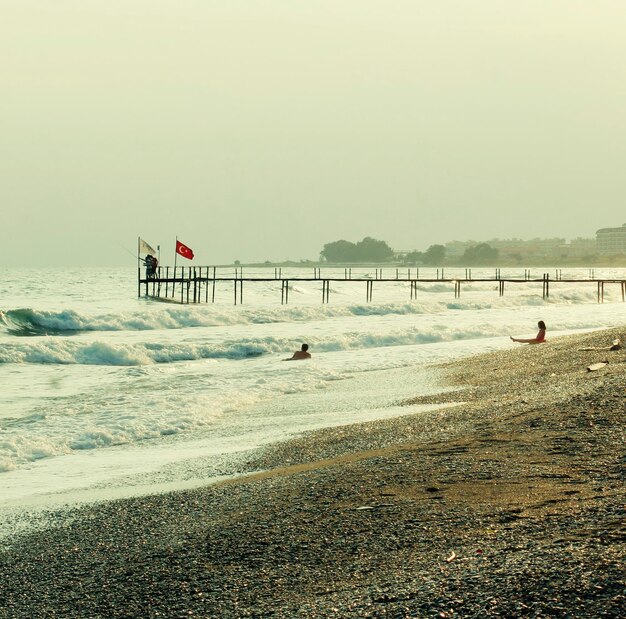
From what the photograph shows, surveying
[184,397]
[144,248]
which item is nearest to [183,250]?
[144,248]

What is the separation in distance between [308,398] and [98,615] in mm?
9584

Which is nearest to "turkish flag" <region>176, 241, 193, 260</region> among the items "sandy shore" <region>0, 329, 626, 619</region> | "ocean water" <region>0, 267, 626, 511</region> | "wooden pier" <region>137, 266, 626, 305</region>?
"wooden pier" <region>137, 266, 626, 305</region>

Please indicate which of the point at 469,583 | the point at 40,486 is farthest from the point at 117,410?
the point at 469,583

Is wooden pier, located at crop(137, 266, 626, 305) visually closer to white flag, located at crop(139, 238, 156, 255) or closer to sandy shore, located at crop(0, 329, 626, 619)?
white flag, located at crop(139, 238, 156, 255)

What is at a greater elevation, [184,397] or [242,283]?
[184,397]

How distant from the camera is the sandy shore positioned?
12.9ft

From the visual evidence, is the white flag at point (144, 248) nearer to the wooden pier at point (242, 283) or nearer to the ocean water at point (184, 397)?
the wooden pier at point (242, 283)

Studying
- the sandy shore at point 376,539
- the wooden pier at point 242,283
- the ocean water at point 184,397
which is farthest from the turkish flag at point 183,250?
the sandy shore at point 376,539

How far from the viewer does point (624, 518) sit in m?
4.56

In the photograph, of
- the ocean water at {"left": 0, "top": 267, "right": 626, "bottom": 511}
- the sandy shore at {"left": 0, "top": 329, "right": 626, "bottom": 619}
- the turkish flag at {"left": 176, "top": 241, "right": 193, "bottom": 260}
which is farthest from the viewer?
the turkish flag at {"left": 176, "top": 241, "right": 193, "bottom": 260}

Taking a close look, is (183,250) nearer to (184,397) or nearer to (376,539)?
(184,397)

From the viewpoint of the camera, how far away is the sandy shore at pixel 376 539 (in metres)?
3.92

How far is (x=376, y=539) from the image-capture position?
4891 millimetres

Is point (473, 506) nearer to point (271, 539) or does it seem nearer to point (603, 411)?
point (271, 539)
